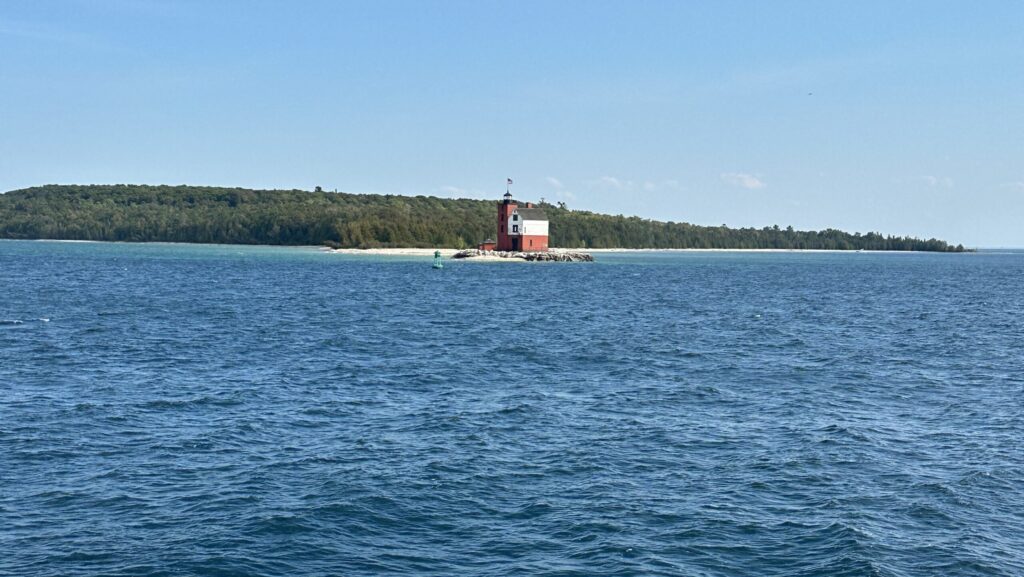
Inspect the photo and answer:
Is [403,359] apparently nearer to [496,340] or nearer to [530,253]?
[496,340]

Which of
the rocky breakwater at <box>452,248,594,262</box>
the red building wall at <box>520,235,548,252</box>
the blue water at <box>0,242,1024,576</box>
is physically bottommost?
the blue water at <box>0,242,1024,576</box>

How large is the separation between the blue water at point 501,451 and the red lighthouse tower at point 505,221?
382 ft

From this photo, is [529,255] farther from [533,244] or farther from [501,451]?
[501,451]

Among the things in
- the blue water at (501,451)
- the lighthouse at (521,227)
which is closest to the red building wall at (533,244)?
the lighthouse at (521,227)

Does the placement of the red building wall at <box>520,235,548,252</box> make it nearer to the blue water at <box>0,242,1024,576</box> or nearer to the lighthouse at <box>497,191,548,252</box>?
the lighthouse at <box>497,191,548,252</box>

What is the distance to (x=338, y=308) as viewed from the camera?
7038 centimetres

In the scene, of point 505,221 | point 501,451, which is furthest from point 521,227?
point 501,451

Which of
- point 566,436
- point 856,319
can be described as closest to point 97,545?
point 566,436

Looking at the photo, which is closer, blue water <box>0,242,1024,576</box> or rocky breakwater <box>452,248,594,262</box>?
blue water <box>0,242,1024,576</box>

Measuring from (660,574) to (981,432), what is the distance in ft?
52.7

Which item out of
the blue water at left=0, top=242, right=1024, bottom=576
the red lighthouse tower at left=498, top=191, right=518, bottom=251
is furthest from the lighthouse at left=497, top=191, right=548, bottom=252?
the blue water at left=0, top=242, right=1024, bottom=576

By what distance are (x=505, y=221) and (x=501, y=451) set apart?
15128cm

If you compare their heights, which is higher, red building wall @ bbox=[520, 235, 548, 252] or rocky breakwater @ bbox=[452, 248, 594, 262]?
red building wall @ bbox=[520, 235, 548, 252]

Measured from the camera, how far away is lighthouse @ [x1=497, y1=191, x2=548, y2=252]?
6831 inches
